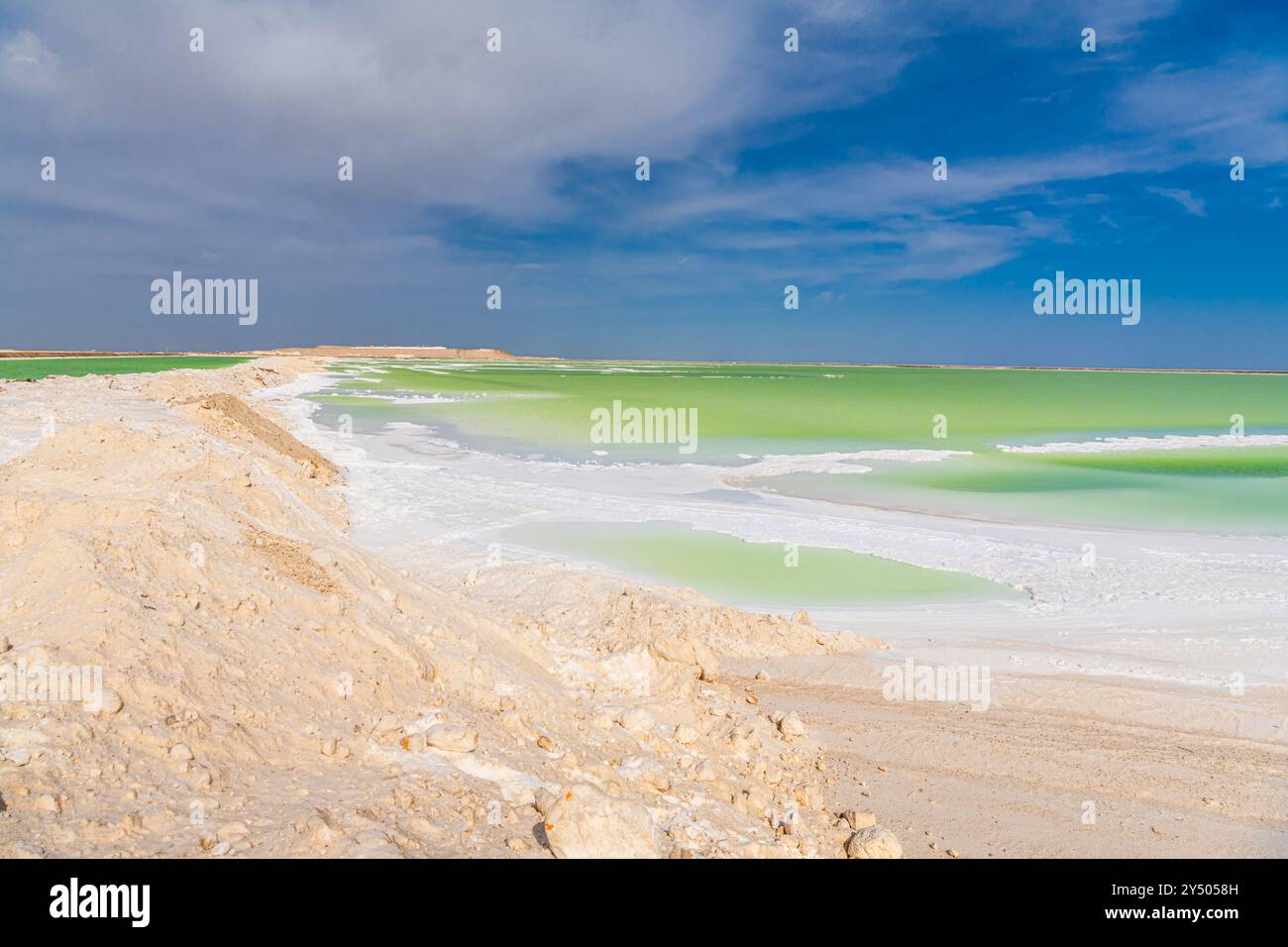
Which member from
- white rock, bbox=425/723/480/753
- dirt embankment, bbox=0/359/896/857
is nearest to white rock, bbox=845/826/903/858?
dirt embankment, bbox=0/359/896/857

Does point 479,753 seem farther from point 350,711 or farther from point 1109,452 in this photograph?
point 1109,452

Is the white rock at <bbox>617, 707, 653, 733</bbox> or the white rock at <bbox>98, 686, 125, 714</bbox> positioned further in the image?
the white rock at <bbox>617, 707, 653, 733</bbox>

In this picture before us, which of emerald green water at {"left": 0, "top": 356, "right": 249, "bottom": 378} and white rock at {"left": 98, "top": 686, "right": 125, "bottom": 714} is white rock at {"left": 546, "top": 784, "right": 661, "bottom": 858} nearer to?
white rock at {"left": 98, "top": 686, "right": 125, "bottom": 714}

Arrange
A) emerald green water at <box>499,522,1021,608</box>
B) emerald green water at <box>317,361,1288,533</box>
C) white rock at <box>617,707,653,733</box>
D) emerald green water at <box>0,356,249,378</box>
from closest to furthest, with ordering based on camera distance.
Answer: white rock at <box>617,707,653,733</box> < emerald green water at <box>499,522,1021,608</box> < emerald green water at <box>317,361,1288,533</box> < emerald green water at <box>0,356,249,378</box>

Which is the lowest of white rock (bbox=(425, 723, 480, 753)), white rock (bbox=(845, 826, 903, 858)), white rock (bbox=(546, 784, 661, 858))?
white rock (bbox=(845, 826, 903, 858))

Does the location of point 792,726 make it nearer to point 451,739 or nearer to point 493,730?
point 493,730

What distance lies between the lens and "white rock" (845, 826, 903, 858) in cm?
428

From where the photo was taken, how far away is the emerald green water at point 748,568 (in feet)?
33.2

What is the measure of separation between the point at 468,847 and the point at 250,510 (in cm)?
617

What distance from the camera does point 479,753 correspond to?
176 inches

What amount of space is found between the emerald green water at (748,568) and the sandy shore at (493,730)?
198 cm

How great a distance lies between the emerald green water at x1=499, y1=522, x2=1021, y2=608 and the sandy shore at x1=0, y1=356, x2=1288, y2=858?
198 cm

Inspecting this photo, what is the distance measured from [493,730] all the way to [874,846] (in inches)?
92.5

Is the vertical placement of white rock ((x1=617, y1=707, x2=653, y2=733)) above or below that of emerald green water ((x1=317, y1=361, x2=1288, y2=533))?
below
